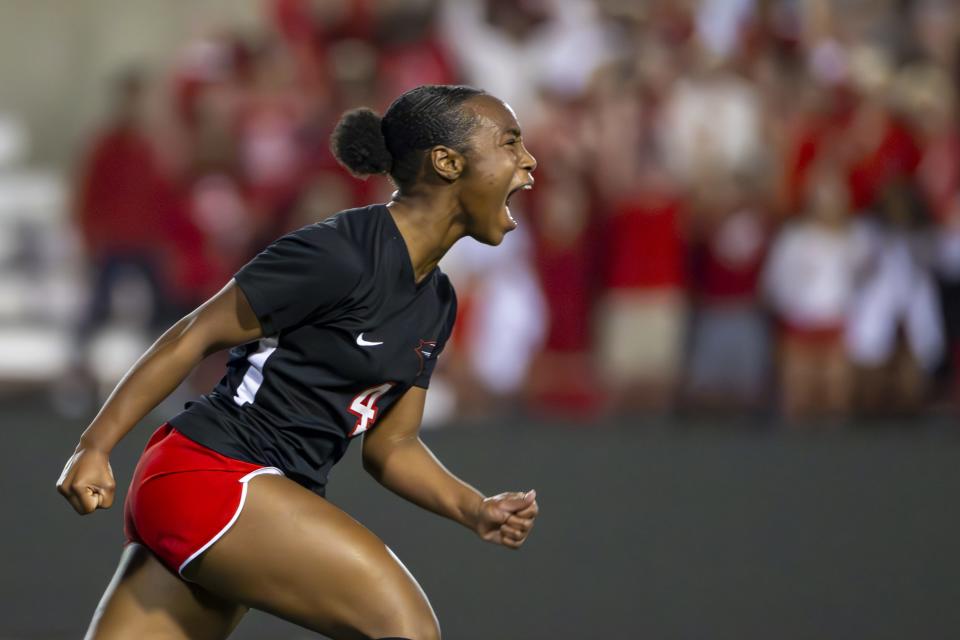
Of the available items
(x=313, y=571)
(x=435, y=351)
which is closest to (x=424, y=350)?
(x=435, y=351)

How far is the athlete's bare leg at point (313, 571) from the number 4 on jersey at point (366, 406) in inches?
10.2

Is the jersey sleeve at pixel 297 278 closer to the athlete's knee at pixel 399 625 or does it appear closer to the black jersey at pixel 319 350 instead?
the black jersey at pixel 319 350

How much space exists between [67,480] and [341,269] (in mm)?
606

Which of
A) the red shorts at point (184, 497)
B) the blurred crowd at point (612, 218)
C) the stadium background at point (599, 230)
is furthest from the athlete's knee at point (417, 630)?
the blurred crowd at point (612, 218)

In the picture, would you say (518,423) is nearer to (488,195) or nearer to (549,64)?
(549,64)

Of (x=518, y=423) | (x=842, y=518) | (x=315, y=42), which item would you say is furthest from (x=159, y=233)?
(x=842, y=518)

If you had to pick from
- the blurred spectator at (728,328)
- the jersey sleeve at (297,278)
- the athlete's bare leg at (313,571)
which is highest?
the jersey sleeve at (297,278)

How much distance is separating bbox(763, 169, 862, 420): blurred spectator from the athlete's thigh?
160 inches

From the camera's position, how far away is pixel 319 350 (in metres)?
2.67

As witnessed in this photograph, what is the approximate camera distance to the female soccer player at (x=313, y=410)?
2.50 metres

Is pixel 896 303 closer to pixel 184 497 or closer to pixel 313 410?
pixel 313 410

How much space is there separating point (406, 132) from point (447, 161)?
0.35 feet

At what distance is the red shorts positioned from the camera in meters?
2.54

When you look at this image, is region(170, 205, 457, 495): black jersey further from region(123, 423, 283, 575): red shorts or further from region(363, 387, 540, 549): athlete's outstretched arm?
region(363, 387, 540, 549): athlete's outstretched arm
